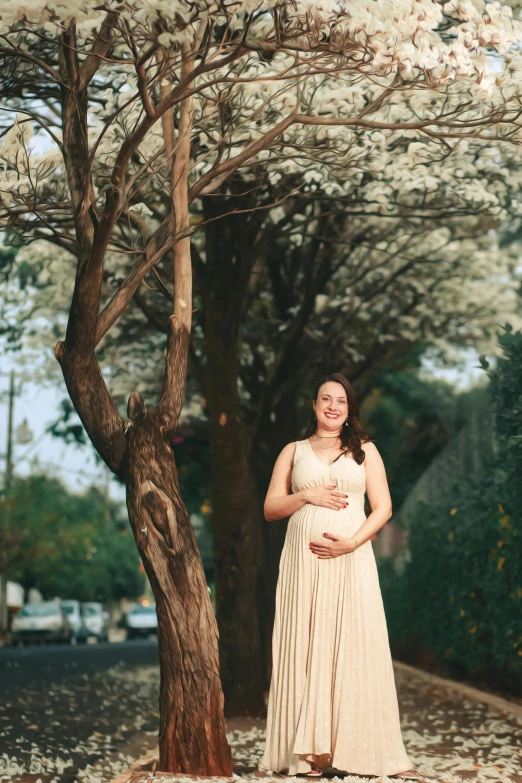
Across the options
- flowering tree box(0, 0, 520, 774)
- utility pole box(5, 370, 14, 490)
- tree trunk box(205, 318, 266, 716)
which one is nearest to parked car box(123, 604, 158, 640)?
utility pole box(5, 370, 14, 490)

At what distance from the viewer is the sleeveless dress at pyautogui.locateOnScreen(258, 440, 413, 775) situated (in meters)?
6.58

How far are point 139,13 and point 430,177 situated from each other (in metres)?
5.44

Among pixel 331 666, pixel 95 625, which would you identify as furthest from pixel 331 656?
pixel 95 625

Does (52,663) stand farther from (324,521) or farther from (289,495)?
(324,521)

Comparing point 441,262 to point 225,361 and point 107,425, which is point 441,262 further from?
point 107,425

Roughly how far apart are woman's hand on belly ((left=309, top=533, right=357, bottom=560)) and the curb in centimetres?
545

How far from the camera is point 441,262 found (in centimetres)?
1645

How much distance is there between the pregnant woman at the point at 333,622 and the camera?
659 centimetres

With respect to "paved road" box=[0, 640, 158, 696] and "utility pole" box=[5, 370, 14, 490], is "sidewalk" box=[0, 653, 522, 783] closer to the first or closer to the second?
"paved road" box=[0, 640, 158, 696]

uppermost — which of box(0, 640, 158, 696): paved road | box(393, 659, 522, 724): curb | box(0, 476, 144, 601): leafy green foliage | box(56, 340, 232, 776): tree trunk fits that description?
box(0, 476, 144, 601): leafy green foliage

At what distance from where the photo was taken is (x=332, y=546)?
6613mm

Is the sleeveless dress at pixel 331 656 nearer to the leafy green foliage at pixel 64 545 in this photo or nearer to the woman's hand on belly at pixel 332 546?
the woman's hand on belly at pixel 332 546

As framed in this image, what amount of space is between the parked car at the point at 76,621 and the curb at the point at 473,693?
2701cm

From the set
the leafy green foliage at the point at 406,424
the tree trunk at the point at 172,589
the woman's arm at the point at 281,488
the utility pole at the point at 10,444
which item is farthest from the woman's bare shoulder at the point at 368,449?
the utility pole at the point at 10,444
